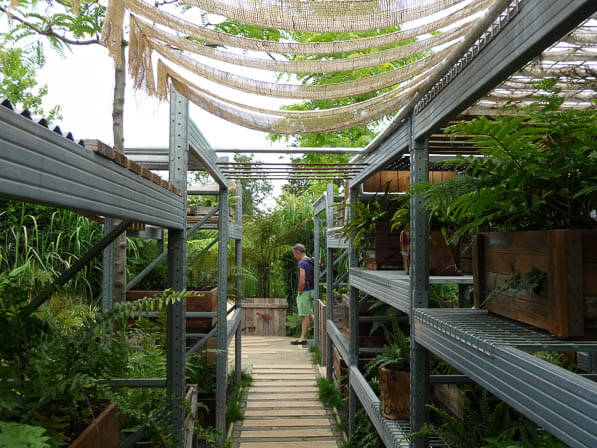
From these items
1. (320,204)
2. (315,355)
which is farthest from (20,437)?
(315,355)

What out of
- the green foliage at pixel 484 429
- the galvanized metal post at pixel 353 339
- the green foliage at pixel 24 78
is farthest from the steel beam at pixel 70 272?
the galvanized metal post at pixel 353 339

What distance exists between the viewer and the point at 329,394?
5.04m

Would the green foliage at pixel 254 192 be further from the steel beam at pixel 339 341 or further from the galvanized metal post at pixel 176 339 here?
the galvanized metal post at pixel 176 339

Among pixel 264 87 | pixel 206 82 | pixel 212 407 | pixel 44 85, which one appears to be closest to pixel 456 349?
pixel 264 87

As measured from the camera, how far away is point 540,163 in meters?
1.24

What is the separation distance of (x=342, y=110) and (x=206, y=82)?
80cm

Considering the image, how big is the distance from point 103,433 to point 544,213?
4.48ft

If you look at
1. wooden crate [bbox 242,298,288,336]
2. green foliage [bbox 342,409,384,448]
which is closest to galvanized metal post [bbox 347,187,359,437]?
green foliage [bbox 342,409,384,448]

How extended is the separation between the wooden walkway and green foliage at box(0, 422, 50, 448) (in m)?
3.54

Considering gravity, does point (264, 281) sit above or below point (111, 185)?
below

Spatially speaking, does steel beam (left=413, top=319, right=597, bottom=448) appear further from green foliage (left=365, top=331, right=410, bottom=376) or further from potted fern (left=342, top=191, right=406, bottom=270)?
potted fern (left=342, top=191, right=406, bottom=270)

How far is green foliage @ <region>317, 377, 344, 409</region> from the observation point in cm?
471

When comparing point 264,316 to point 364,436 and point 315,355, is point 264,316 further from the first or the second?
point 364,436

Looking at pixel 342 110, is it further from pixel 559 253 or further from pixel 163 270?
pixel 163 270
